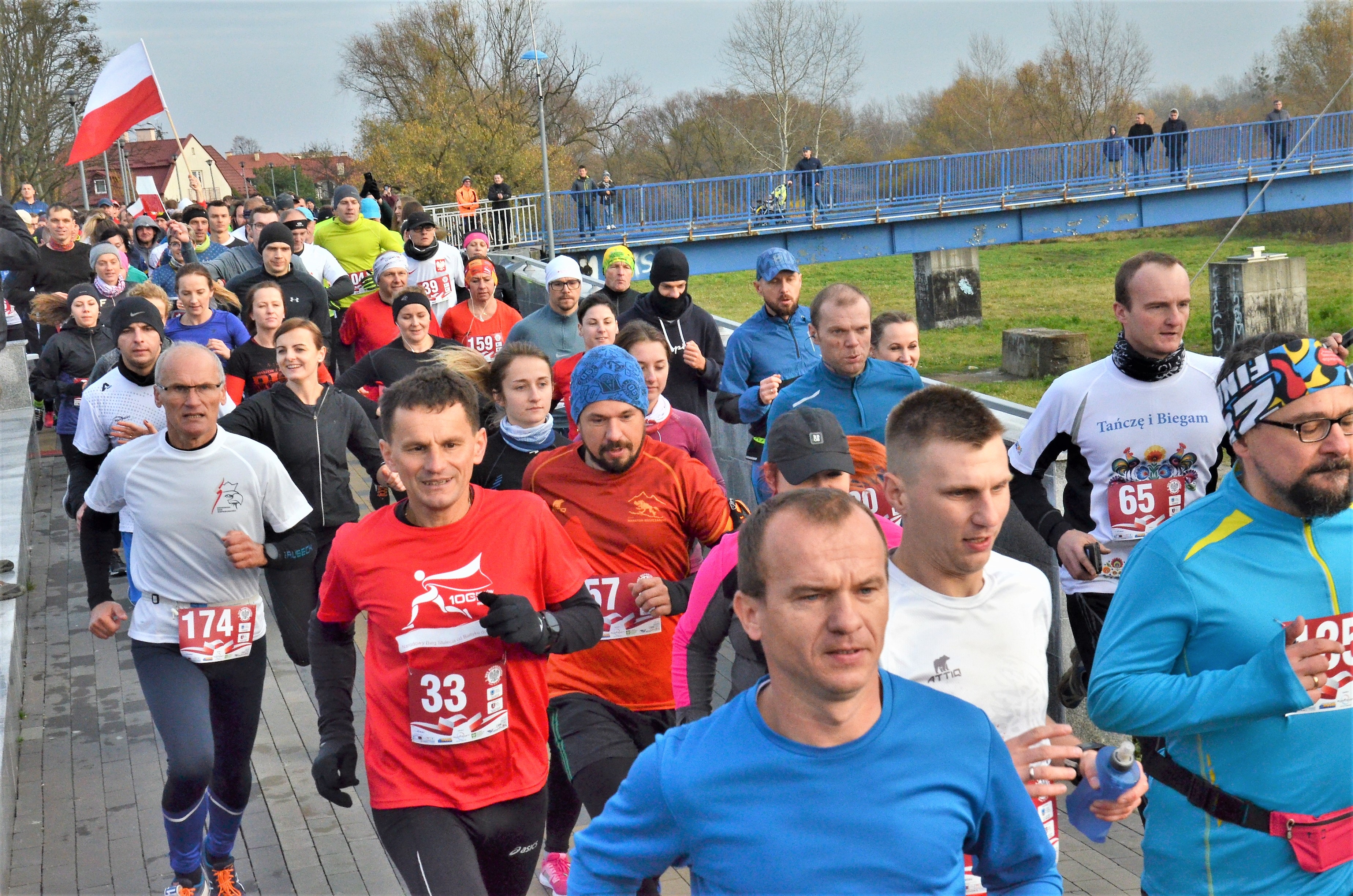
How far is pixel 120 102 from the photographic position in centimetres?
1562

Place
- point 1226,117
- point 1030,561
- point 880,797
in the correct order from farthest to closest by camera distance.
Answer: point 1226,117
point 1030,561
point 880,797

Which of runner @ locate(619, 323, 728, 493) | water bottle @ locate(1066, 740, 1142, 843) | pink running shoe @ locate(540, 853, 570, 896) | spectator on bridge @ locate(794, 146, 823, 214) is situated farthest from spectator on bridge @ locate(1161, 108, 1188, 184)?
water bottle @ locate(1066, 740, 1142, 843)

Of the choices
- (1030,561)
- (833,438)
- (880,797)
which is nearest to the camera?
(880,797)

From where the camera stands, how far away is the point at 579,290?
8453 millimetres

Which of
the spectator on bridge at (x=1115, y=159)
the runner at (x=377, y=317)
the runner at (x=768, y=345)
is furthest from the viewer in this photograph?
the spectator on bridge at (x=1115, y=159)

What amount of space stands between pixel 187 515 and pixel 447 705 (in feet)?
6.04

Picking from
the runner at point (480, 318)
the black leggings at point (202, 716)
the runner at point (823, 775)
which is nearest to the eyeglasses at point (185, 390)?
the black leggings at point (202, 716)

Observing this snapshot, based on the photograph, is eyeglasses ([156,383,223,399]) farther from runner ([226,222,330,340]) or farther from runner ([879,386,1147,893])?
runner ([226,222,330,340])

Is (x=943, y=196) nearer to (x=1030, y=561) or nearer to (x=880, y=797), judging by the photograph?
(x=1030, y=561)

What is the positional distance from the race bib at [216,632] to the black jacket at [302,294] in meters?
5.37

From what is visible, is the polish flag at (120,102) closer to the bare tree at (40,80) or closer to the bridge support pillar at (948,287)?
the bridge support pillar at (948,287)

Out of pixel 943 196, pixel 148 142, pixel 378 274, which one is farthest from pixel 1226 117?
pixel 148 142

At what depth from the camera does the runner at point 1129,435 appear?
4.68 metres

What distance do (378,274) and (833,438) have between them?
6.62 m
